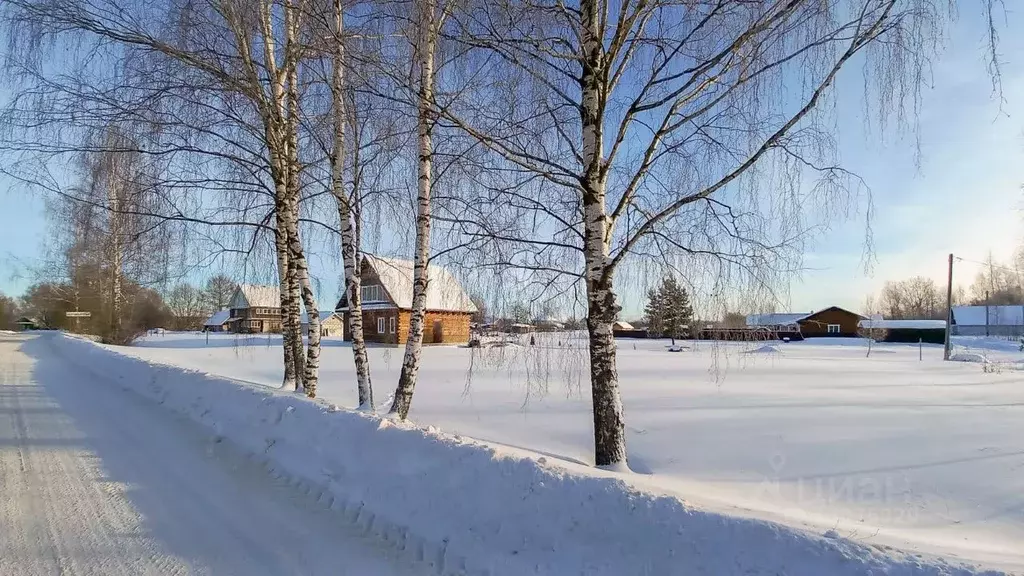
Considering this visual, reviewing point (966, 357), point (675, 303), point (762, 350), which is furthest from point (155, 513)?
point (966, 357)

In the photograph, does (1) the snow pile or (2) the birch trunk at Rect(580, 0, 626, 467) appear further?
(1) the snow pile

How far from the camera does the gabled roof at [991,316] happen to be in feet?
211

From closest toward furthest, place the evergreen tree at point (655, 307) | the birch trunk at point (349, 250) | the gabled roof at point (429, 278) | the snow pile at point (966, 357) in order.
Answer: the evergreen tree at point (655, 307) → the gabled roof at point (429, 278) → the birch trunk at point (349, 250) → the snow pile at point (966, 357)

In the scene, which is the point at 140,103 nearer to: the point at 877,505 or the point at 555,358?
the point at 555,358

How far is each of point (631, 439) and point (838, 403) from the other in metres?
5.31

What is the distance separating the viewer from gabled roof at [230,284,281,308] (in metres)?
9.52

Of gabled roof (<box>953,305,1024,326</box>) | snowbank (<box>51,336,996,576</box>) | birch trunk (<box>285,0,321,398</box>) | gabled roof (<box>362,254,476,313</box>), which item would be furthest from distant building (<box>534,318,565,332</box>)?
gabled roof (<box>953,305,1024,326</box>)

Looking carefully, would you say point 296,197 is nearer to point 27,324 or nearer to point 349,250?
point 349,250

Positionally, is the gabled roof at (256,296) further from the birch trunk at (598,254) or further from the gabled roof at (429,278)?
the birch trunk at (598,254)

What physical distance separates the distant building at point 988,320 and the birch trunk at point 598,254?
75979 millimetres

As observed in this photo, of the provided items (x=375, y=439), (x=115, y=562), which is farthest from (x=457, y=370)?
(x=115, y=562)

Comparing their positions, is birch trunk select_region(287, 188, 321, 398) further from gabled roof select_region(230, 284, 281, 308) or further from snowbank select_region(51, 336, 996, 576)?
snowbank select_region(51, 336, 996, 576)

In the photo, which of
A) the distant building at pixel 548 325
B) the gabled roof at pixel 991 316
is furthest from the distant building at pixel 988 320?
the distant building at pixel 548 325

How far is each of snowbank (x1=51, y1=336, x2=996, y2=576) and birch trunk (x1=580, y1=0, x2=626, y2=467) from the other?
148 centimetres
